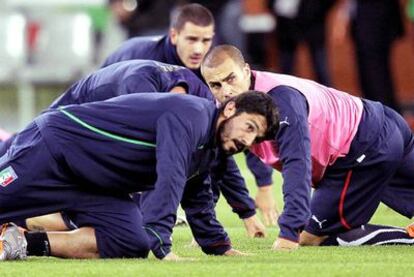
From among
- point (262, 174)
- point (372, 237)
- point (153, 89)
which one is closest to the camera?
point (153, 89)

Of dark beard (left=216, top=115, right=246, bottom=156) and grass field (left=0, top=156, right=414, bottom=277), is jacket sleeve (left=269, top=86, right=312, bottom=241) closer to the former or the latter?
grass field (left=0, top=156, right=414, bottom=277)

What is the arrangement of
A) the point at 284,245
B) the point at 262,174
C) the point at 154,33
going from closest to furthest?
the point at 284,245 → the point at 262,174 → the point at 154,33

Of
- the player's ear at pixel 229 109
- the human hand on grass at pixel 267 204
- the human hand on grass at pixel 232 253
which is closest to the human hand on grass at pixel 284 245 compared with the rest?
the human hand on grass at pixel 232 253

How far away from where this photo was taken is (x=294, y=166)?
8898 millimetres

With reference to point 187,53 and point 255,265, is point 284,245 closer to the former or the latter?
point 255,265

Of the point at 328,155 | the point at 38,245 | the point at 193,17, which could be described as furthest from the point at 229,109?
the point at 193,17

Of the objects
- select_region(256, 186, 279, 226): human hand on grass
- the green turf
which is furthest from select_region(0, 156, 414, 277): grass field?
select_region(256, 186, 279, 226): human hand on grass

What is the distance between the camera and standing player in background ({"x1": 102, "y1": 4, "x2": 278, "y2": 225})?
1127cm

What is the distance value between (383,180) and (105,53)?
1268 centimetres

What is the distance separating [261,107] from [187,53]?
3269 mm

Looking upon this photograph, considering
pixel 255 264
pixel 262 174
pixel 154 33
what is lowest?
pixel 154 33

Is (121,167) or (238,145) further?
(121,167)

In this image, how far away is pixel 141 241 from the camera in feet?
28.0

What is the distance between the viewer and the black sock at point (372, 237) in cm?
973
